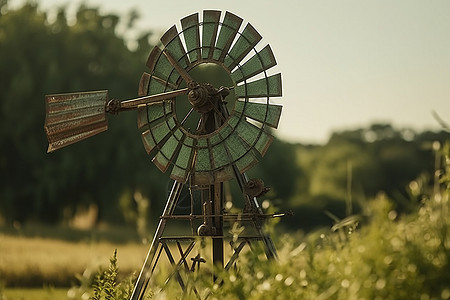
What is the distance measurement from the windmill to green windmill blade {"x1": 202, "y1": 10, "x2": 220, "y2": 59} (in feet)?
0.03

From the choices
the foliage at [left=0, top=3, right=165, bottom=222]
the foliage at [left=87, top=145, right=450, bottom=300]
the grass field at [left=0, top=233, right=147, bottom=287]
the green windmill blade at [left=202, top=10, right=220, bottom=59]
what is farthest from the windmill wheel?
the foliage at [left=0, top=3, right=165, bottom=222]

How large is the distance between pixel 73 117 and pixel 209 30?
5.67 feet

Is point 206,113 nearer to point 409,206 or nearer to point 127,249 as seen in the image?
point 409,206

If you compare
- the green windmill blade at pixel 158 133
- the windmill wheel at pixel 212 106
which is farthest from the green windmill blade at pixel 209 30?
the green windmill blade at pixel 158 133

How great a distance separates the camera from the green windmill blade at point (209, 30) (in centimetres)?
820

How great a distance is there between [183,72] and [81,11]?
88.0ft

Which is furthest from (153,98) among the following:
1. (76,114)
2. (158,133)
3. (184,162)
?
(76,114)

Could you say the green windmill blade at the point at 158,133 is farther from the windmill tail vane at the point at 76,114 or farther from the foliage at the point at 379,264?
the foliage at the point at 379,264

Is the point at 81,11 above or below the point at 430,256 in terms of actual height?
above

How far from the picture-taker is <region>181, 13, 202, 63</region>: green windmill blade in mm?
8305

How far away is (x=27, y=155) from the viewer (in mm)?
28953

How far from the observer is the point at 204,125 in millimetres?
8133

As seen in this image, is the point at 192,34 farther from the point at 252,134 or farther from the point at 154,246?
the point at 154,246

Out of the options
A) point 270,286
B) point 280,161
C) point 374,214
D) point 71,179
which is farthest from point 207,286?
point 280,161
